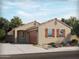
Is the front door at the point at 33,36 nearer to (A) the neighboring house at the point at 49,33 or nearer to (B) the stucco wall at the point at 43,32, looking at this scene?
(A) the neighboring house at the point at 49,33

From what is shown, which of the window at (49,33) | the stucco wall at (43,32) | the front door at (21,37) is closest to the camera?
the stucco wall at (43,32)

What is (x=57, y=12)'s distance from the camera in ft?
11.6

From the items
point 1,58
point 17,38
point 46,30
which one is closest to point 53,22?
point 46,30

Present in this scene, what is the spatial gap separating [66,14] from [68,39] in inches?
445

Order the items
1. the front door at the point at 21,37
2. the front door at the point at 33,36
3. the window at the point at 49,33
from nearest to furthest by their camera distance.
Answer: the window at the point at 49,33 → the front door at the point at 33,36 → the front door at the point at 21,37

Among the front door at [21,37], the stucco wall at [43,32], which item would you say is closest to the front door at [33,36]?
the front door at [21,37]

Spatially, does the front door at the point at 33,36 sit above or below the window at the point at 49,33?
below

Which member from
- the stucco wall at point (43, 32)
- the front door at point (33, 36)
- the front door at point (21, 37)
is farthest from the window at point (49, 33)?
the front door at point (21, 37)

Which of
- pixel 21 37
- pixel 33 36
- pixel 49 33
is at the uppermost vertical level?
pixel 49 33

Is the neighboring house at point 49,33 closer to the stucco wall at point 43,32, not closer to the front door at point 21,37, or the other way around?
the stucco wall at point 43,32

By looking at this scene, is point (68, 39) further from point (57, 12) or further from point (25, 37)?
point (57, 12)

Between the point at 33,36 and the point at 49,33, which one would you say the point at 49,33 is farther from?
the point at 33,36

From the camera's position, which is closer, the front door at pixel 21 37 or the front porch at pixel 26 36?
the front porch at pixel 26 36

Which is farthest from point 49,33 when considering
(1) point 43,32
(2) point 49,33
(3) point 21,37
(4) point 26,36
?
(3) point 21,37
